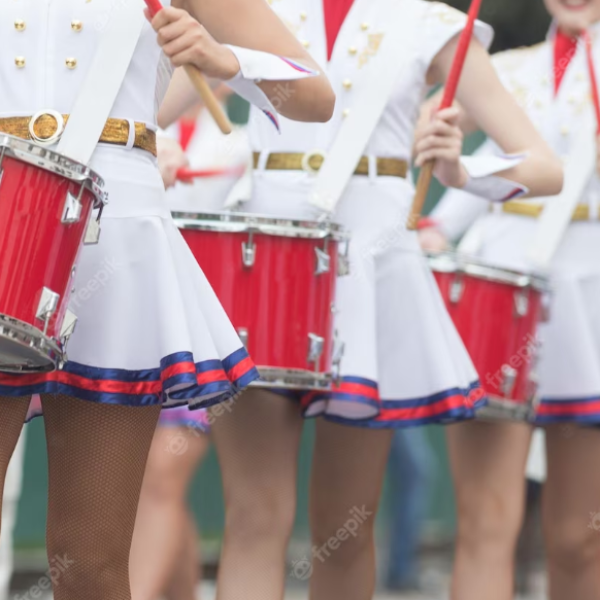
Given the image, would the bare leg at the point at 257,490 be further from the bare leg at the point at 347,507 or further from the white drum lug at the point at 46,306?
the white drum lug at the point at 46,306

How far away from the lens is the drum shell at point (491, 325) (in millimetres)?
4562

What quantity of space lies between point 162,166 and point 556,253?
53.2 inches

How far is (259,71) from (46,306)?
712 millimetres

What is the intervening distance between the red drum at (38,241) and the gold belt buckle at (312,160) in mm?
1356

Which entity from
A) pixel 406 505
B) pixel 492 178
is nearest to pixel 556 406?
pixel 492 178

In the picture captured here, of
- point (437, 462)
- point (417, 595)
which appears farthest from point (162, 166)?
point (437, 462)

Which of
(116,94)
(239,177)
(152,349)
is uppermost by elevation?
(239,177)

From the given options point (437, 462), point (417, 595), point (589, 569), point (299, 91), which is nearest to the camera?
point (299, 91)

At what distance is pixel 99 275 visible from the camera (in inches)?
114

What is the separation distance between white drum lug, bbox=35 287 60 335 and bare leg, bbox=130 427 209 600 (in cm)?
205

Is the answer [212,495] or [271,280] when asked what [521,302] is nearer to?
[271,280]

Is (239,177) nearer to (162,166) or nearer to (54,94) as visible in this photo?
(162,166)

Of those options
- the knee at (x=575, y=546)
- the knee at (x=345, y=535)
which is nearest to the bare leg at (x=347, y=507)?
the knee at (x=345, y=535)

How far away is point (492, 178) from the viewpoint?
417 centimetres
